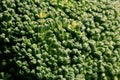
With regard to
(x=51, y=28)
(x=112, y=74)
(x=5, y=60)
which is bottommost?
(x=112, y=74)

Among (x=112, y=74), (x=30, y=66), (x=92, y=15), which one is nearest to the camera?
(x=30, y=66)

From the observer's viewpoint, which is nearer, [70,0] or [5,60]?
[5,60]

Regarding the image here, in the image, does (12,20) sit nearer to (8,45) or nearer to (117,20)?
(8,45)

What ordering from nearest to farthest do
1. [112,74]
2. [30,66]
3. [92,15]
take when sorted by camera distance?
1. [30,66]
2. [112,74]
3. [92,15]

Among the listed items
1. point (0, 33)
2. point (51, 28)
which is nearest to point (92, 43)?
point (51, 28)

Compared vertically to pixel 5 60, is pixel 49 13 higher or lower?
higher

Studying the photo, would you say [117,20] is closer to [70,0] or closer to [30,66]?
[70,0]
